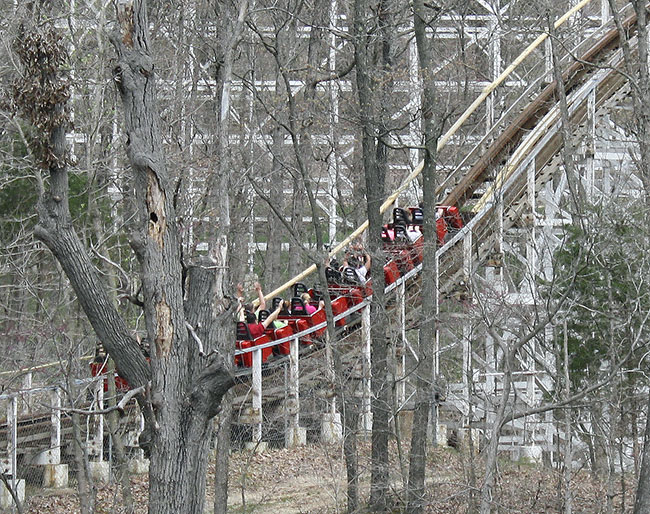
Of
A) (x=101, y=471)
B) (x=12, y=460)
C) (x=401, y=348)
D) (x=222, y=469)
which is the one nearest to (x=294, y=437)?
(x=401, y=348)

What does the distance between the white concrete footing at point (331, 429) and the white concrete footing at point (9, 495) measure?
5373 mm

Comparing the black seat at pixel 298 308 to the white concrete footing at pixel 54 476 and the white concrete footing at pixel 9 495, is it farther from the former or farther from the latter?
the white concrete footing at pixel 9 495

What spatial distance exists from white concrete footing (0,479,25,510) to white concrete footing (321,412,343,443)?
5373mm

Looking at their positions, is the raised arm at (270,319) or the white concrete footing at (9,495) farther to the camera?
the raised arm at (270,319)

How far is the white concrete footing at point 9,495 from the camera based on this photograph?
17031 mm

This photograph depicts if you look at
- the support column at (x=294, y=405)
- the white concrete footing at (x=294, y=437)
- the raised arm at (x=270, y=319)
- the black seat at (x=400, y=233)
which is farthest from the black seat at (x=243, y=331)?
the black seat at (x=400, y=233)

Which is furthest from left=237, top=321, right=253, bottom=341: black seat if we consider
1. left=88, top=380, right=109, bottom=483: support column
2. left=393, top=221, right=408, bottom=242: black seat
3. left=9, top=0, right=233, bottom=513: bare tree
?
left=9, top=0, right=233, bottom=513: bare tree

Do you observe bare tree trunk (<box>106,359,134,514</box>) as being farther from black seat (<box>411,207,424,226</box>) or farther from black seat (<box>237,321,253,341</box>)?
black seat (<box>411,207,424,226</box>)

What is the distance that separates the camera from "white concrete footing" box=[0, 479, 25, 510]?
17.0 metres

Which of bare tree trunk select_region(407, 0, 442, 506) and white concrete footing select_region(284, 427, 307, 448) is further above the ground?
bare tree trunk select_region(407, 0, 442, 506)

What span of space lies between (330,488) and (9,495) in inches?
206

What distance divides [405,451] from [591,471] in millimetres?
3258

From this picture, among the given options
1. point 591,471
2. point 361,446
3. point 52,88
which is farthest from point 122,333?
point 591,471

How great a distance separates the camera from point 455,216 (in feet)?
64.9
